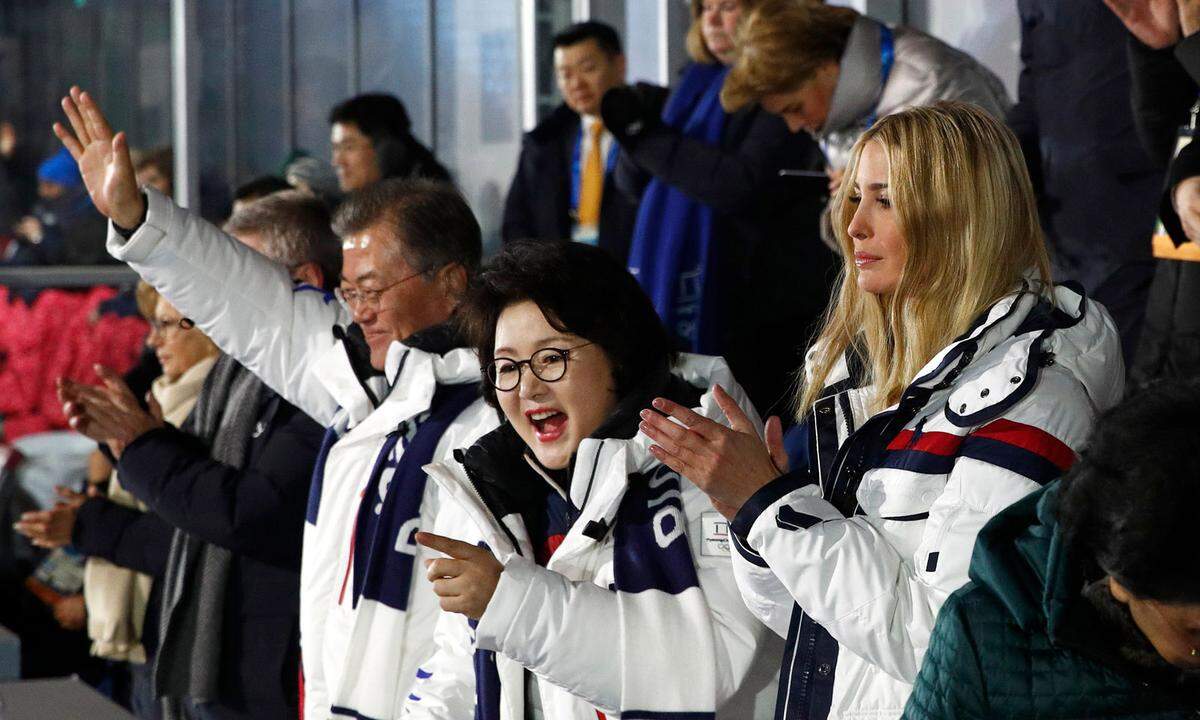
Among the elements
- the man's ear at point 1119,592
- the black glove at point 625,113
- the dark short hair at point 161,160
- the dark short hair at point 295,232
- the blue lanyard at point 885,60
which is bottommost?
the man's ear at point 1119,592

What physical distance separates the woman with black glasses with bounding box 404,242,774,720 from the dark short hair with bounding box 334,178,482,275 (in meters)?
0.48

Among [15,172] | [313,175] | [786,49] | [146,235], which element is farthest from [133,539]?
[15,172]

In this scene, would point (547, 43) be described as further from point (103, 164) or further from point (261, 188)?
point (103, 164)

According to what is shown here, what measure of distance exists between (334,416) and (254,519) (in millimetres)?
267

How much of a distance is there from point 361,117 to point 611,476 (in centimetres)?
350

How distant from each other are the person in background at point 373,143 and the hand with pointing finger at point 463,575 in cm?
334

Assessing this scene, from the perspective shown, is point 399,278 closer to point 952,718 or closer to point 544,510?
point 544,510

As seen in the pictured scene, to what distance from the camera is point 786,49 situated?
137 inches

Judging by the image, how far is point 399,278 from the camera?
3.10m

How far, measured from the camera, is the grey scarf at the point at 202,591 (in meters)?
3.31

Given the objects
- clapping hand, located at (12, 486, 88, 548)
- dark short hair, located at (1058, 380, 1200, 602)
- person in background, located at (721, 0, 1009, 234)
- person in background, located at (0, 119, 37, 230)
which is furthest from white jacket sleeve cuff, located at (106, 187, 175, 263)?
person in background, located at (0, 119, 37, 230)

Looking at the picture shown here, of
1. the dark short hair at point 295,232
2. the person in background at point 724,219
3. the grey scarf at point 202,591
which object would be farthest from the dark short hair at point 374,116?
the grey scarf at point 202,591

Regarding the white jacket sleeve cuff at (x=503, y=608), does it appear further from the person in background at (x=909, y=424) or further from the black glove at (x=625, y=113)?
the black glove at (x=625, y=113)

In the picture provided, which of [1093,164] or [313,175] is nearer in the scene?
[1093,164]
